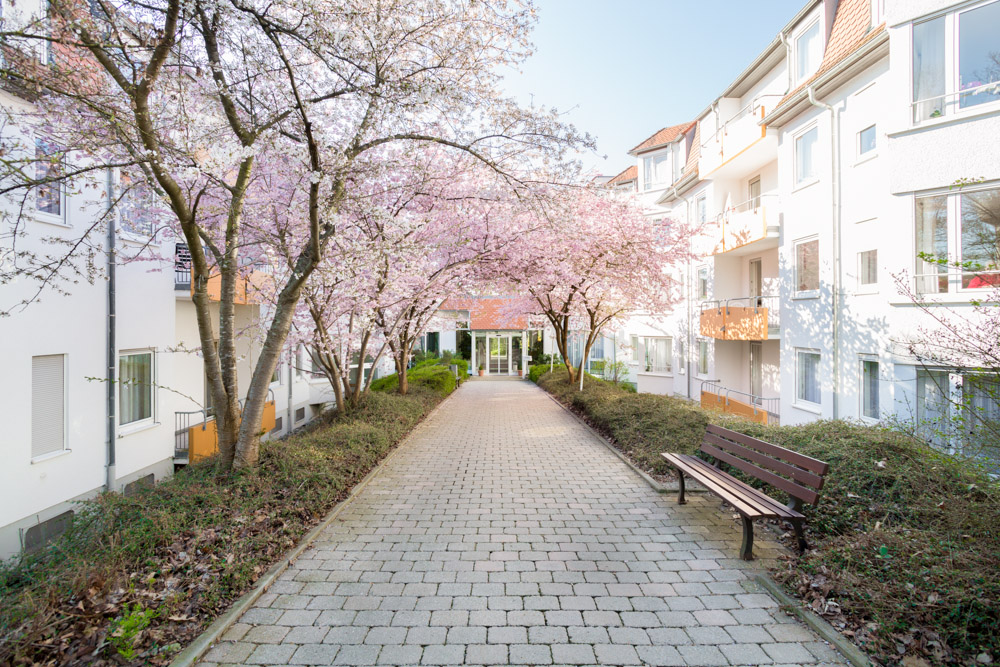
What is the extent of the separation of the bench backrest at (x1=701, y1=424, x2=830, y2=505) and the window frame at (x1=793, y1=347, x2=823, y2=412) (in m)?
7.45

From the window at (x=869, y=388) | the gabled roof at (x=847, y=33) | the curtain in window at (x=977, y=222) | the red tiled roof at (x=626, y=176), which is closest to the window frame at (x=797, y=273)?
the window at (x=869, y=388)

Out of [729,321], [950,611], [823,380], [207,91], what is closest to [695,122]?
[729,321]

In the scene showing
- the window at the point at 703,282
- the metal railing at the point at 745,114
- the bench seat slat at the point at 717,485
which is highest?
the metal railing at the point at 745,114

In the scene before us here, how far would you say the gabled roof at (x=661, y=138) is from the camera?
78.1ft

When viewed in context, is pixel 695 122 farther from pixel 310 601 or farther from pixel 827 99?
pixel 310 601

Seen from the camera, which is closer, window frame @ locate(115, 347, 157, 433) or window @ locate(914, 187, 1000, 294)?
window @ locate(914, 187, 1000, 294)

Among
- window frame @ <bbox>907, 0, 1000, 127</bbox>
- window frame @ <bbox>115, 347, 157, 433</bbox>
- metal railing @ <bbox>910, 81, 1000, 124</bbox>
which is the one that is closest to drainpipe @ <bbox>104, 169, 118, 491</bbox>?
window frame @ <bbox>115, 347, 157, 433</bbox>

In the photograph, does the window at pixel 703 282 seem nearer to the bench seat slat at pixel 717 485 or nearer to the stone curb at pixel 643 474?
the stone curb at pixel 643 474

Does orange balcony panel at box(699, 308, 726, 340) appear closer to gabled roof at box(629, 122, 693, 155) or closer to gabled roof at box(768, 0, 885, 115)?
gabled roof at box(768, 0, 885, 115)

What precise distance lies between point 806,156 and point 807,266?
2.82 m

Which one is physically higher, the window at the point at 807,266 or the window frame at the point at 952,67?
the window frame at the point at 952,67

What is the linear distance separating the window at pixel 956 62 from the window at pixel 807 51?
4286 millimetres

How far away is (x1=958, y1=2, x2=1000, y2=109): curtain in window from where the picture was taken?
8.24 m

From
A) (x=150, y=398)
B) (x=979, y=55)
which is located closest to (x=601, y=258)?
(x=979, y=55)
